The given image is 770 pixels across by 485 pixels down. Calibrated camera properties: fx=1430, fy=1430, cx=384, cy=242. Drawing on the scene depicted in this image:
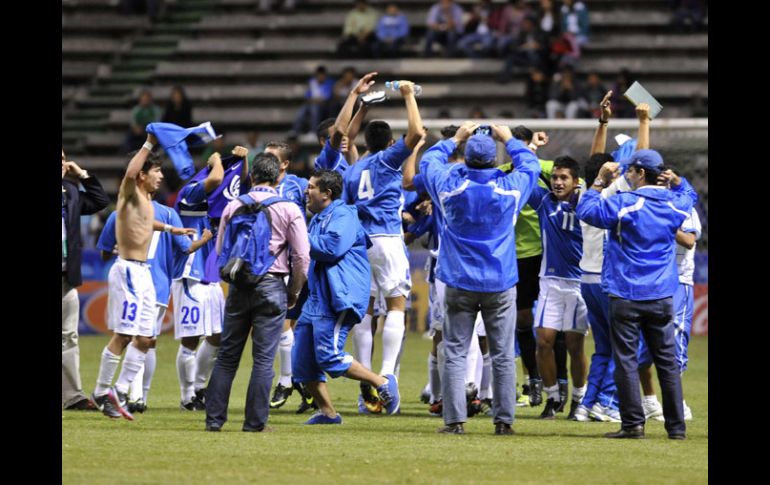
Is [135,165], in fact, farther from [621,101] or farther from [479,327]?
[621,101]

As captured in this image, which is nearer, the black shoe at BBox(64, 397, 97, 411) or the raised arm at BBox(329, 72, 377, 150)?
the raised arm at BBox(329, 72, 377, 150)

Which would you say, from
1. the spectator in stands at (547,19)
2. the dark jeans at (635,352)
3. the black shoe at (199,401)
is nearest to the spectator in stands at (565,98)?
the spectator in stands at (547,19)

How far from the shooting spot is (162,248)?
1341cm

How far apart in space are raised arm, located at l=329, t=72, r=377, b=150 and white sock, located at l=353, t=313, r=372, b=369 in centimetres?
167

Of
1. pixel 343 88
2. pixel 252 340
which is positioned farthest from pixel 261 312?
pixel 343 88

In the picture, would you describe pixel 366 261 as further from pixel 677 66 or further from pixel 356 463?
pixel 677 66

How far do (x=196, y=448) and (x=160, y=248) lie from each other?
3.70 m

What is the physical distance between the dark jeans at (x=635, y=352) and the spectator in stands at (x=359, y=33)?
19.8m

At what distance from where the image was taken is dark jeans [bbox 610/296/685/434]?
10.9 m

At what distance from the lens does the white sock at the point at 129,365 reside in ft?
40.8

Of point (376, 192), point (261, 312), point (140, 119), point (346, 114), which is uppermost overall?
point (140, 119)

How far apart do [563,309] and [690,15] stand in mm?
17885

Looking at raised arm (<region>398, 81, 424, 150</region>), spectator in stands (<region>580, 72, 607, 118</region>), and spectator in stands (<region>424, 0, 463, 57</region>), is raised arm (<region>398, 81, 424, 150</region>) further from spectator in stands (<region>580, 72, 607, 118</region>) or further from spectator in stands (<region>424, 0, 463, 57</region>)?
spectator in stands (<region>424, 0, 463, 57</region>)

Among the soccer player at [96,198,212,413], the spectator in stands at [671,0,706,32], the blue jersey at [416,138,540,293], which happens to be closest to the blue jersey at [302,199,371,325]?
the blue jersey at [416,138,540,293]
